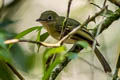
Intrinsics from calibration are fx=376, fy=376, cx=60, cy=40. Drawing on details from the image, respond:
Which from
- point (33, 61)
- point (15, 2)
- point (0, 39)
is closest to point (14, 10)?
point (15, 2)

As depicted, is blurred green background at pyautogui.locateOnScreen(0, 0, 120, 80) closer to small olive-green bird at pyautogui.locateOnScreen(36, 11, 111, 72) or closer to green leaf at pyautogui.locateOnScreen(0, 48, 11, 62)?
small olive-green bird at pyautogui.locateOnScreen(36, 11, 111, 72)

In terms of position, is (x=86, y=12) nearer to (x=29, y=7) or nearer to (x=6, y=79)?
(x=29, y=7)

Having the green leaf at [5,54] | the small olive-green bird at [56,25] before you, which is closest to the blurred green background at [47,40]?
the small olive-green bird at [56,25]

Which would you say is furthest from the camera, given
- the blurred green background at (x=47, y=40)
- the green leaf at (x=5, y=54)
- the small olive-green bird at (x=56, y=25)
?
the blurred green background at (x=47, y=40)

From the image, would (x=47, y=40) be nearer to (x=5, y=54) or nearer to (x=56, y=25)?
(x=56, y=25)

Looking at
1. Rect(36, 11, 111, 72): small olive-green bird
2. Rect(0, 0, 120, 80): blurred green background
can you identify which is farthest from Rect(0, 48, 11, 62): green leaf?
Rect(36, 11, 111, 72): small olive-green bird

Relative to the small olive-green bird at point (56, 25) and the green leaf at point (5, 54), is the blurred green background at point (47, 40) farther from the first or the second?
the green leaf at point (5, 54)

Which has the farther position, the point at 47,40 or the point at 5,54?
the point at 47,40

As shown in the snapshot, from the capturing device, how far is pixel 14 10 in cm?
344

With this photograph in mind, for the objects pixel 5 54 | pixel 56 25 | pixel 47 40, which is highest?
pixel 5 54

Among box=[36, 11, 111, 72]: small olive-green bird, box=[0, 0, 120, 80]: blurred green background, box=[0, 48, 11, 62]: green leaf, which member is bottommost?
box=[0, 0, 120, 80]: blurred green background

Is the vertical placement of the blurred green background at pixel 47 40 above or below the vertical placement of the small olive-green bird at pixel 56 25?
below

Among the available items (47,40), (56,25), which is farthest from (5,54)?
(47,40)

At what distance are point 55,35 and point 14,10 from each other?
852 mm
